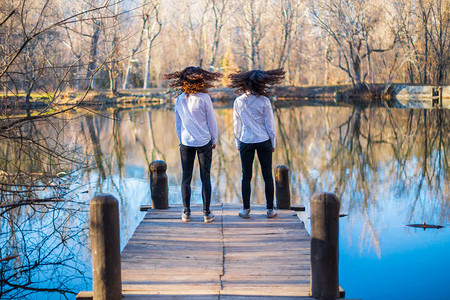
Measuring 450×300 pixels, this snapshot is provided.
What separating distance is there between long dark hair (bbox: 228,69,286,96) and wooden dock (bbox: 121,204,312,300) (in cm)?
171

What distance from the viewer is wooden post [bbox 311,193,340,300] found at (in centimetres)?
420

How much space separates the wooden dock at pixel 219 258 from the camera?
462 centimetres

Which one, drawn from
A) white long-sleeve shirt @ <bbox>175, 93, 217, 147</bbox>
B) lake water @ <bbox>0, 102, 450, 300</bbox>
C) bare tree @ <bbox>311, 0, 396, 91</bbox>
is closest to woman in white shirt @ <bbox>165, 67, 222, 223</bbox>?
white long-sleeve shirt @ <bbox>175, 93, 217, 147</bbox>

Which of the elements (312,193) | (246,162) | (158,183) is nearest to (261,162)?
(246,162)

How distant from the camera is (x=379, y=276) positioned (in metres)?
6.59

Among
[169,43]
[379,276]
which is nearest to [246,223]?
[379,276]

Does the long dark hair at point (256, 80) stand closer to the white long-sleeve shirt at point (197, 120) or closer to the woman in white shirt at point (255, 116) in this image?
the woman in white shirt at point (255, 116)

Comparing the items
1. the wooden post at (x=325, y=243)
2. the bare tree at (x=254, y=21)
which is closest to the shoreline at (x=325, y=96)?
the bare tree at (x=254, y=21)

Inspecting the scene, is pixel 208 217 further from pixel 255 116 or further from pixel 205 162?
pixel 255 116

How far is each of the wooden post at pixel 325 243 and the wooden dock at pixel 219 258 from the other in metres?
0.22

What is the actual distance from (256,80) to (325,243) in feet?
9.36

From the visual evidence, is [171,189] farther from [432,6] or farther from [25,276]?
[432,6]

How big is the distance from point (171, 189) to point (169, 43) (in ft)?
138

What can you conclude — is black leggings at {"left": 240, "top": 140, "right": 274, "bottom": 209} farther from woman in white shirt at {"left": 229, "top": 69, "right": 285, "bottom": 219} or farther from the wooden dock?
the wooden dock
